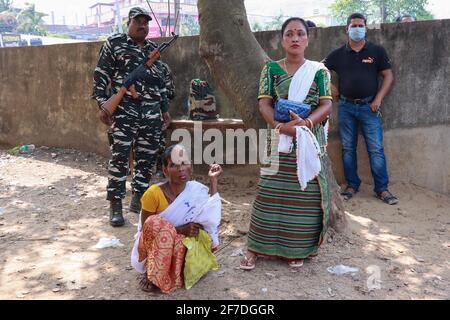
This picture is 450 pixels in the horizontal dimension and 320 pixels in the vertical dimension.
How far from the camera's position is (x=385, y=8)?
32.7 metres

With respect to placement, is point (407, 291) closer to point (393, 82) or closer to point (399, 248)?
point (399, 248)

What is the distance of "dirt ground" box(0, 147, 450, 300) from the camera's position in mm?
2926

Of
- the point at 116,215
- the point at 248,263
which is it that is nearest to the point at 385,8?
the point at 116,215

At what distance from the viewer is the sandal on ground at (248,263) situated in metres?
3.17

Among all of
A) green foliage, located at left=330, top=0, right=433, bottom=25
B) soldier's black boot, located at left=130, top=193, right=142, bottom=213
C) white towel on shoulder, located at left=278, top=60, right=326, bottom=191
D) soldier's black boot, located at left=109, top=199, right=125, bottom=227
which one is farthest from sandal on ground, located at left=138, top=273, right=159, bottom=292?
green foliage, located at left=330, top=0, right=433, bottom=25

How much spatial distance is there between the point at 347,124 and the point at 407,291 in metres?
2.37

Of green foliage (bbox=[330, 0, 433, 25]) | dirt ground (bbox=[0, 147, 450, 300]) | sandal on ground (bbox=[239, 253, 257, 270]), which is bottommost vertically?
dirt ground (bbox=[0, 147, 450, 300])

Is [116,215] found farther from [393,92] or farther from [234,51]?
[393,92]

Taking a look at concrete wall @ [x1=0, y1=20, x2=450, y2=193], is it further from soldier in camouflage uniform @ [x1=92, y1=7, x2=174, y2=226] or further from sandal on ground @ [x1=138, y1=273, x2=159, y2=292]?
sandal on ground @ [x1=138, y1=273, x2=159, y2=292]

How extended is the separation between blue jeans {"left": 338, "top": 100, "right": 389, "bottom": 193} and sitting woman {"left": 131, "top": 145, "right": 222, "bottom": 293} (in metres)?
2.49

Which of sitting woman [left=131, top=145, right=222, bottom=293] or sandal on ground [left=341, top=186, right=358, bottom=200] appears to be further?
sandal on ground [left=341, top=186, right=358, bottom=200]

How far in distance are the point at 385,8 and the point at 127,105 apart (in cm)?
3287

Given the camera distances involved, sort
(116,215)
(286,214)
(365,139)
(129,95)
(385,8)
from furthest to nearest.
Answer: (385,8)
(365,139)
(116,215)
(129,95)
(286,214)

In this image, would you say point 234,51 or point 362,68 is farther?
point 362,68
